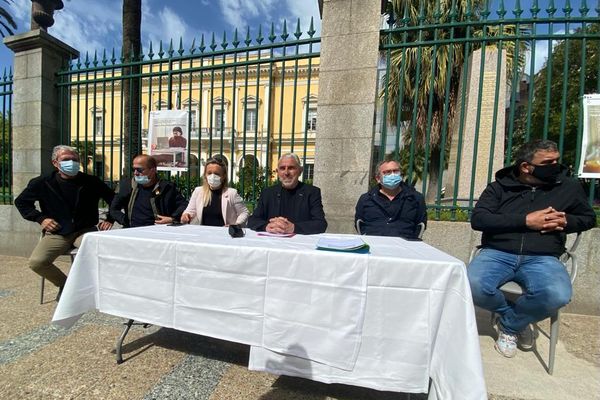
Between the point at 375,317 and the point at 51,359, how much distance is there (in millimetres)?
2453

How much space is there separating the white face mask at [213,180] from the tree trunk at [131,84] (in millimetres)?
2576

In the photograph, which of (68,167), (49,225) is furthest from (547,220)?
(49,225)

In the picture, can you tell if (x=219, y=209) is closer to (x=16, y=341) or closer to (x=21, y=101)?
(x=16, y=341)

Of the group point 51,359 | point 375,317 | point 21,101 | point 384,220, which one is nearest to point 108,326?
point 51,359

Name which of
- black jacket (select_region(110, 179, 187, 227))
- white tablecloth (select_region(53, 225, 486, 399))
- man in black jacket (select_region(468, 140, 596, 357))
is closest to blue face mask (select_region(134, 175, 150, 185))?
black jacket (select_region(110, 179, 187, 227))

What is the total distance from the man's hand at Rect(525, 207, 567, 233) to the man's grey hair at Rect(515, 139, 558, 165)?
455 millimetres

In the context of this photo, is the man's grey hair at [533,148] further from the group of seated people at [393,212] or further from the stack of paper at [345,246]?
the stack of paper at [345,246]

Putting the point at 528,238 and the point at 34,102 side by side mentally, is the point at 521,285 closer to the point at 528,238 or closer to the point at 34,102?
the point at 528,238

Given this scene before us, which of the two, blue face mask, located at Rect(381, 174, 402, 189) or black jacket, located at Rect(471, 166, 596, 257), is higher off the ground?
blue face mask, located at Rect(381, 174, 402, 189)

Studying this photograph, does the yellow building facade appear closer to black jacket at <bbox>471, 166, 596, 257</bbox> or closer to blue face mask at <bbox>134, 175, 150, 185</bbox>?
blue face mask at <bbox>134, 175, 150, 185</bbox>

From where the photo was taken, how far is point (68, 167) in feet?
→ 12.1

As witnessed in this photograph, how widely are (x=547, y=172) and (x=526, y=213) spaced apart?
0.37 metres

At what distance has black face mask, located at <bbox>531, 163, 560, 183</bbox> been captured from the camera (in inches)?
108

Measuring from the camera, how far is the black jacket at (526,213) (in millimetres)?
2732
